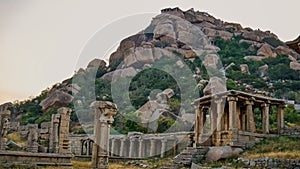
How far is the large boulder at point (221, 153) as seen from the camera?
67.7ft

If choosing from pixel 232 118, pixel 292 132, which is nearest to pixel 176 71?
pixel 292 132

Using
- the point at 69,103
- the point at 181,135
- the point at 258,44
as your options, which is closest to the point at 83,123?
the point at 69,103

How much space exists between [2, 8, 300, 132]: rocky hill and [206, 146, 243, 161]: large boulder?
57.2 ft

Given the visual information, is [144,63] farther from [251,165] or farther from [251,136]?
[251,165]

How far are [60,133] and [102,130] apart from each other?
18.9 feet

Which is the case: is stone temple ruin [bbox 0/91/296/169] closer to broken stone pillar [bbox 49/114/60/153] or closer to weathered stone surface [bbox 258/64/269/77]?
broken stone pillar [bbox 49/114/60/153]

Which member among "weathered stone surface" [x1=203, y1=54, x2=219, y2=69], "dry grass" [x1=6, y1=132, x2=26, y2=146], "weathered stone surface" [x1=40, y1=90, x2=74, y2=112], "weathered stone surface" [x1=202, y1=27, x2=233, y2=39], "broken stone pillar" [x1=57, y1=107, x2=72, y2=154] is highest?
"weathered stone surface" [x1=202, y1=27, x2=233, y2=39]

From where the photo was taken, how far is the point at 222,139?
2352 centimetres

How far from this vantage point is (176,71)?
244 ft

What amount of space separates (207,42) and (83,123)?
153ft

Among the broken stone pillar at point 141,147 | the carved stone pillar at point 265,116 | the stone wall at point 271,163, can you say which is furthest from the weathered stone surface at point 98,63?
the stone wall at point 271,163

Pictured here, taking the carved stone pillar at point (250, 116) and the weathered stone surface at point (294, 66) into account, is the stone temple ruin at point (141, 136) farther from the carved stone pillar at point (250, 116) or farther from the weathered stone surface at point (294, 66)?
the weathered stone surface at point (294, 66)

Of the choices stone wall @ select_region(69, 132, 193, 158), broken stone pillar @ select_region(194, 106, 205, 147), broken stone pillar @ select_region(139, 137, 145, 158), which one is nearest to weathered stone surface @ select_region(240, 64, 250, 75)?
stone wall @ select_region(69, 132, 193, 158)

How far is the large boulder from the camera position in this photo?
20.6m
